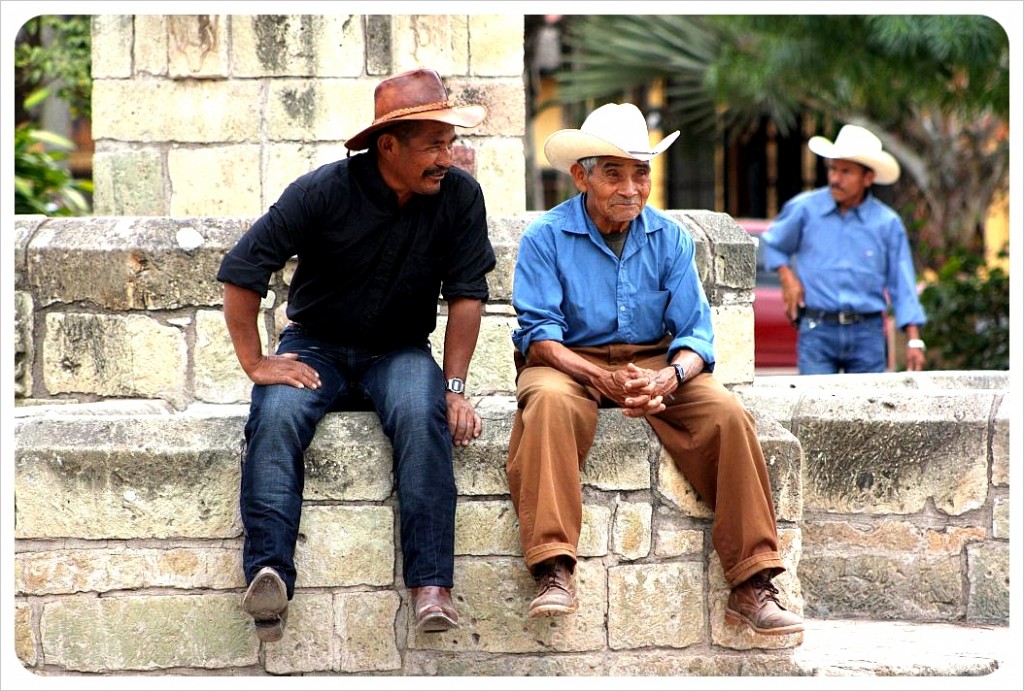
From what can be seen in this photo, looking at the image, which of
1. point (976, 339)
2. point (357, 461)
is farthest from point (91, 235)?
point (976, 339)

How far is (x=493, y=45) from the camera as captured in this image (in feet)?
21.2

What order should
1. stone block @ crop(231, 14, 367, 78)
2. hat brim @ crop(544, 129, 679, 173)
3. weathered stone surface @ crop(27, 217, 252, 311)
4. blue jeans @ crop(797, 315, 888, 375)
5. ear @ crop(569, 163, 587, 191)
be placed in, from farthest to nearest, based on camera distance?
1. blue jeans @ crop(797, 315, 888, 375)
2. stone block @ crop(231, 14, 367, 78)
3. weathered stone surface @ crop(27, 217, 252, 311)
4. ear @ crop(569, 163, 587, 191)
5. hat brim @ crop(544, 129, 679, 173)

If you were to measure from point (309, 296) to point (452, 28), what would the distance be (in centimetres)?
221

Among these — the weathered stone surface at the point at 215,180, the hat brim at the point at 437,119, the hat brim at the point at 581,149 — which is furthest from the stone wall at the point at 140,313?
the hat brim at the point at 437,119

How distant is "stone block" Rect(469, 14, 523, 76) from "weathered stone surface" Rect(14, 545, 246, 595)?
2.81 m

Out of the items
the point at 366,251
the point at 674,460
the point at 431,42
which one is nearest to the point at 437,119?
the point at 366,251

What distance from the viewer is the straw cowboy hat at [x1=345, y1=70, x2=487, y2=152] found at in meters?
4.42

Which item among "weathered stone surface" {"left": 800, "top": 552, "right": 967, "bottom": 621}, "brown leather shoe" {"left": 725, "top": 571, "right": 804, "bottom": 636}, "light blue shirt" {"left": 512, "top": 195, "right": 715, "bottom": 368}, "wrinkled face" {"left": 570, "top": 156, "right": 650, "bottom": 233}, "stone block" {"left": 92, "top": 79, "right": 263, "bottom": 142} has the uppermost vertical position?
"stone block" {"left": 92, "top": 79, "right": 263, "bottom": 142}

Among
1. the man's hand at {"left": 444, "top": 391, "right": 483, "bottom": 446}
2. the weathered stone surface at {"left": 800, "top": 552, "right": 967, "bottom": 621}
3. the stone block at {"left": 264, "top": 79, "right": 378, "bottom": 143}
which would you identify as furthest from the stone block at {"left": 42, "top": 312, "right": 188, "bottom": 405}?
the weathered stone surface at {"left": 800, "top": 552, "right": 967, "bottom": 621}

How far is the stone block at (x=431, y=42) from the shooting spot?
21.0 feet

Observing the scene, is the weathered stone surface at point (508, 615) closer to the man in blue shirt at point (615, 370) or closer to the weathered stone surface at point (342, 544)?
the man in blue shirt at point (615, 370)

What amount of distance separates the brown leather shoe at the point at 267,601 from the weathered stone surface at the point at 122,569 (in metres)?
0.22

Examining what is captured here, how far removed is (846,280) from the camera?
7188mm

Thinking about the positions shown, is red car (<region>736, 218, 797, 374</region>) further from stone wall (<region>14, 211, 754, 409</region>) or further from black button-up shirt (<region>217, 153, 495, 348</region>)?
black button-up shirt (<region>217, 153, 495, 348</region>)
